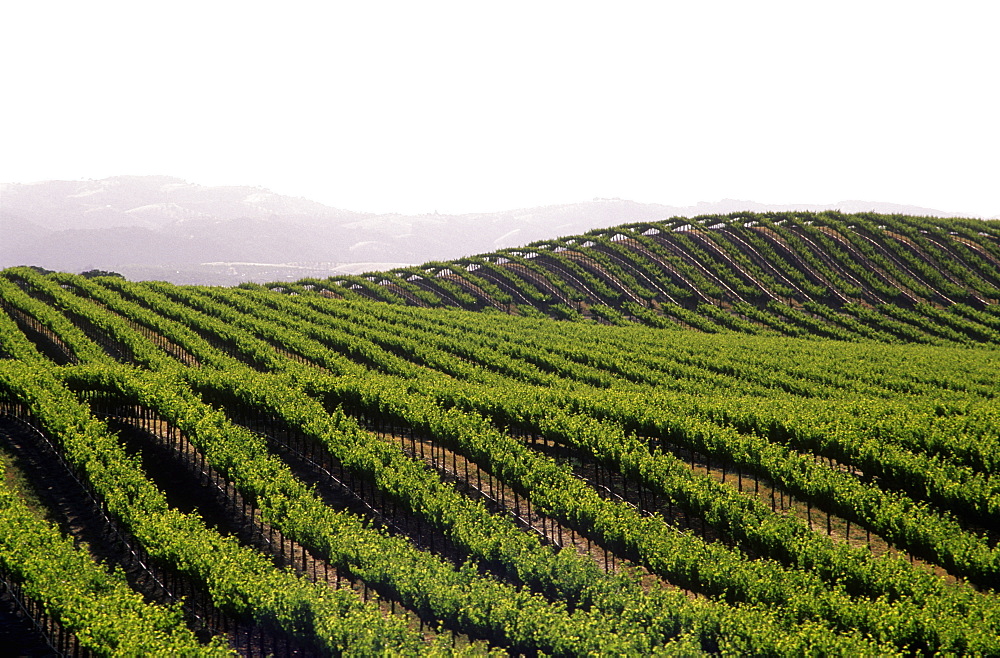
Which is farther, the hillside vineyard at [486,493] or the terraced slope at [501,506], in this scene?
the hillside vineyard at [486,493]

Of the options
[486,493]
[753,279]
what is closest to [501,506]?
[486,493]

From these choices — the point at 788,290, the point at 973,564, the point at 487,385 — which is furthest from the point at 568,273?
the point at 973,564

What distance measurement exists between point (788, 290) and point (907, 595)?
62.4m

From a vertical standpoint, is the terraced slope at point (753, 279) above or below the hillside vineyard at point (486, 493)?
above

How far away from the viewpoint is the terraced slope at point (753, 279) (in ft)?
227

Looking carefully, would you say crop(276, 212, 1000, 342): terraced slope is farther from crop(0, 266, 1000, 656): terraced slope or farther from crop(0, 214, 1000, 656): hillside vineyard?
crop(0, 266, 1000, 656): terraced slope

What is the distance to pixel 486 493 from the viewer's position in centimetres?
2708

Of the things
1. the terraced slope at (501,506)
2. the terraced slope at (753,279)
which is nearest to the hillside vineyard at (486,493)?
the terraced slope at (501,506)

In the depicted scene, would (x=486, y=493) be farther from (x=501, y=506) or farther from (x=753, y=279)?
(x=753, y=279)

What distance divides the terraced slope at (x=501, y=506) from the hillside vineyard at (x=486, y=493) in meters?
0.12

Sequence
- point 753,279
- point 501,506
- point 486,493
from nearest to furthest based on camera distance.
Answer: point 501,506 < point 486,493 < point 753,279

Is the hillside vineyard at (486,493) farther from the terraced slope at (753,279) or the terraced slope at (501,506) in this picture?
the terraced slope at (753,279)

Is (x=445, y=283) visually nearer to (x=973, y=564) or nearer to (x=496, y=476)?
(x=496, y=476)

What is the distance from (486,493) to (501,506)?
1.21 meters
